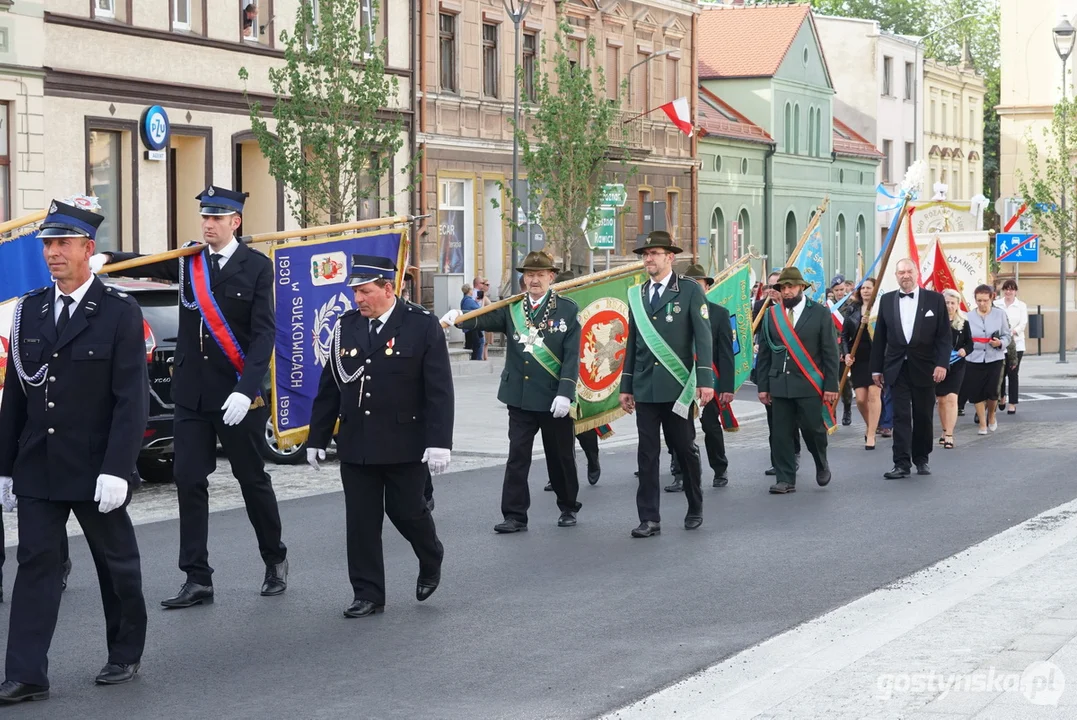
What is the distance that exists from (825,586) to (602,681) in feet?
8.59

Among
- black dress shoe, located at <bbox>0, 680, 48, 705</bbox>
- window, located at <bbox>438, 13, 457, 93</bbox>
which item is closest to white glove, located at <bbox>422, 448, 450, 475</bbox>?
black dress shoe, located at <bbox>0, 680, 48, 705</bbox>

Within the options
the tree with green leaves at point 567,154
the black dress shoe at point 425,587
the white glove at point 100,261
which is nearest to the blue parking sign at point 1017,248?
the tree with green leaves at point 567,154

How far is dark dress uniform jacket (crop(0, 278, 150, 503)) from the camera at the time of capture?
23.3 ft

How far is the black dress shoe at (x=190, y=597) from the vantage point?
29.4 ft

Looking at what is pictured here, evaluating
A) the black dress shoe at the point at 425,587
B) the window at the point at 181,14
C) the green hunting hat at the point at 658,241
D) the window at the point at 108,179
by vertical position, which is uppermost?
the window at the point at 181,14

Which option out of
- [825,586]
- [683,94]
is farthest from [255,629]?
[683,94]

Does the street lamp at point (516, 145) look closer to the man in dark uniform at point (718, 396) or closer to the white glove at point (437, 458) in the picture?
the man in dark uniform at point (718, 396)

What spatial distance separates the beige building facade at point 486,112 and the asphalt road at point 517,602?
1784 cm

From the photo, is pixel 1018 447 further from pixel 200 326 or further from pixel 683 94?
pixel 683 94

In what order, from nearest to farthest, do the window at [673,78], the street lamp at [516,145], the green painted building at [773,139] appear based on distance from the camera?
the street lamp at [516,145] < the window at [673,78] < the green painted building at [773,139]

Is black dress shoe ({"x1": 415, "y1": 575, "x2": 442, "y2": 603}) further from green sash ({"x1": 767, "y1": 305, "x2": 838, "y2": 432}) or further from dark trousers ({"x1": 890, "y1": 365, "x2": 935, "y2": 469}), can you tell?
dark trousers ({"x1": 890, "y1": 365, "x2": 935, "y2": 469})

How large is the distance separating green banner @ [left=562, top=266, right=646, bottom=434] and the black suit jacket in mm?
2353

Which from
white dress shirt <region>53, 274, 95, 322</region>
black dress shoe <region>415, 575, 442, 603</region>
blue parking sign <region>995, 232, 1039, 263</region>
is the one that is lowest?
black dress shoe <region>415, 575, 442, 603</region>

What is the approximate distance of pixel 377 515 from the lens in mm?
8898
